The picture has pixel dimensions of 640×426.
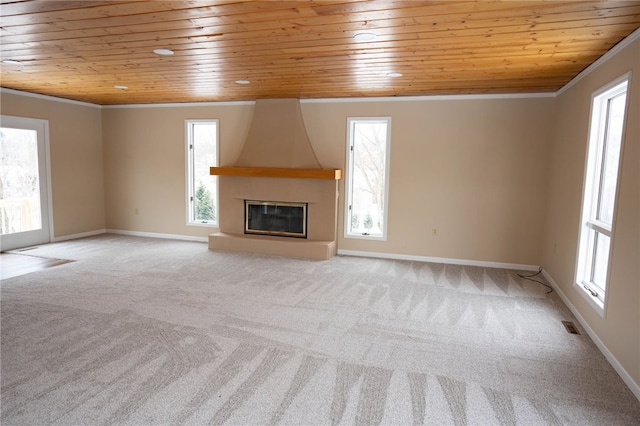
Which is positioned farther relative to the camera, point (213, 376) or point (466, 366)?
point (466, 366)

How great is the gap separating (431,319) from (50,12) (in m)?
3.67

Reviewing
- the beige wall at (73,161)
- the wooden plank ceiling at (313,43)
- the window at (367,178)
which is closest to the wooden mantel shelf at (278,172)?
the window at (367,178)

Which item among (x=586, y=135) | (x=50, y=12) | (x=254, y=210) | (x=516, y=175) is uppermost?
(x=50, y=12)

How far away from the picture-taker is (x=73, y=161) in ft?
21.4

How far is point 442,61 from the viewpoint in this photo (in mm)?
3564

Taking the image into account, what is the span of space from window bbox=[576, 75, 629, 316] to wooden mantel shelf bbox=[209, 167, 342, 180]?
301 centimetres

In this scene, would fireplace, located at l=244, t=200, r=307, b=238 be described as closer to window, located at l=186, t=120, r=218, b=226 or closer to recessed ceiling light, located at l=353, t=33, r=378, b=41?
window, located at l=186, t=120, r=218, b=226

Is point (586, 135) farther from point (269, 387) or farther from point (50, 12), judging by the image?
point (50, 12)

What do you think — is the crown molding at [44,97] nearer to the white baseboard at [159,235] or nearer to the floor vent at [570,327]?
the white baseboard at [159,235]

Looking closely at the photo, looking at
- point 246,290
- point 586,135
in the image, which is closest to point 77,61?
point 246,290

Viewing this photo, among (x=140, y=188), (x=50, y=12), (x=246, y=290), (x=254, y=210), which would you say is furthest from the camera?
(x=140, y=188)

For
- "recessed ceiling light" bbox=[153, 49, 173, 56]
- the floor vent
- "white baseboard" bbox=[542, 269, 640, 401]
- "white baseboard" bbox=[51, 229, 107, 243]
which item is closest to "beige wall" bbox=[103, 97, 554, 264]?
"white baseboard" bbox=[542, 269, 640, 401]

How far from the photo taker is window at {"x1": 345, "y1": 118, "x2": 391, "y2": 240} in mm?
5664

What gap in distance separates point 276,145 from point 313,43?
9.60 feet
